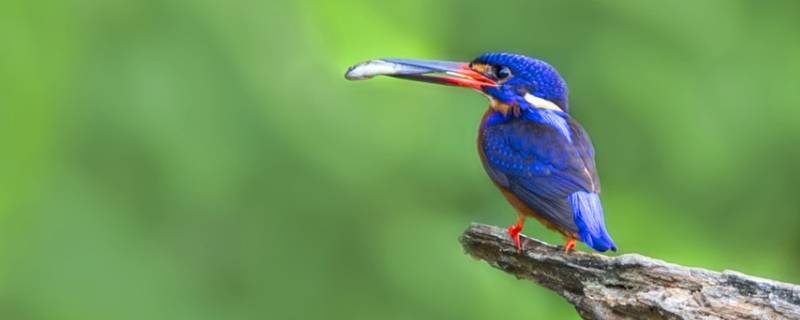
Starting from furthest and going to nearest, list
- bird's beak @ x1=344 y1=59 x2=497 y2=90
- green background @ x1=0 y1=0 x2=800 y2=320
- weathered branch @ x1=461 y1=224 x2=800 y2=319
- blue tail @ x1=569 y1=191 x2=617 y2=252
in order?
green background @ x1=0 y1=0 x2=800 y2=320, bird's beak @ x1=344 y1=59 x2=497 y2=90, blue tail @ x1=569 y1=191 x2=617 y2=252, weathered branch @ x1=461 y1=224 x2=800 y2=319

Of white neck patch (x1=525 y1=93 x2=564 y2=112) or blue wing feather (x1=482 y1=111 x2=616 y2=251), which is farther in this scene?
white neck patch (x1=525 y1=93 x2=564 y2=112)

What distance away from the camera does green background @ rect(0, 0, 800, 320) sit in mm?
4676

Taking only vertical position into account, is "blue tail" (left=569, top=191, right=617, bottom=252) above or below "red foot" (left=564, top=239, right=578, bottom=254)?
above

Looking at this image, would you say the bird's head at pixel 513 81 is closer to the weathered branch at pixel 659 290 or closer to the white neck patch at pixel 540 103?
the white neck patch at pixel 540 103

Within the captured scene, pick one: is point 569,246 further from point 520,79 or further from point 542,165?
point 520,79

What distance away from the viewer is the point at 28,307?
4691 mm

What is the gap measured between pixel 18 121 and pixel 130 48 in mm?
479

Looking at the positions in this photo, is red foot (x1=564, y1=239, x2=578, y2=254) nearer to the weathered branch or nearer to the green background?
the weathered branch

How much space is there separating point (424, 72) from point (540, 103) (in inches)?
14.9

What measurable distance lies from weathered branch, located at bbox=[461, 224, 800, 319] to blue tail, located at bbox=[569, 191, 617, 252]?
0.04 metres

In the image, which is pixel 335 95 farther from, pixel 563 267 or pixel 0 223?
pixel 563 267

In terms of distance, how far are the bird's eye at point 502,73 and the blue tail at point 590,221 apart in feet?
1.41

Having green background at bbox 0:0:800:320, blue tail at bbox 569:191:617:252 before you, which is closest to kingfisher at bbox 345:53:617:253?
blue tail at bbox 569:191:617:252

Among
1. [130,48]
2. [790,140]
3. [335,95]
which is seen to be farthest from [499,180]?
[790,140]
